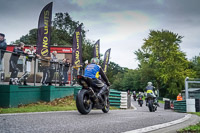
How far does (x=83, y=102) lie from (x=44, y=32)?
7.73 metres

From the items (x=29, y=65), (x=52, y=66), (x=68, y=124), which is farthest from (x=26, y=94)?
(x=68, y=124)

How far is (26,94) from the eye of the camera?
11352 millimetres

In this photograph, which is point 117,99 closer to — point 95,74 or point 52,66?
point 52,66

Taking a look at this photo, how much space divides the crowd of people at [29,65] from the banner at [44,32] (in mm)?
554

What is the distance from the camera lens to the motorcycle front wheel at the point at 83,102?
7.69 metres

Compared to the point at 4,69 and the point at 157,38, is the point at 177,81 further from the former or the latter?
the point at 4,69

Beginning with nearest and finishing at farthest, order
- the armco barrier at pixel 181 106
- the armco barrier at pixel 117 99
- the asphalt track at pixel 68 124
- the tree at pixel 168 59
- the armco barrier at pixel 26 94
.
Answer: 1. the asphalt track at pixel 68 124
2. the armco barrier at pixel 26 94
3. the armco barrier at pixel 117 99
4. the armco barrier at pixel 181 106
5. the tree at pixel 168 59

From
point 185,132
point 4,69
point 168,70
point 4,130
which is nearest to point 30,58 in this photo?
point 4,69

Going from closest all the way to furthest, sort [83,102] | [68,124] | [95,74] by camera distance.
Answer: [68,124] < [83,102] < [95,74]

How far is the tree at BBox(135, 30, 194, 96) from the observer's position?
160 ft

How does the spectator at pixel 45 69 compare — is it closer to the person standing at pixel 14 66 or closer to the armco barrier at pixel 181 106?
the person standing at pixel 14 66

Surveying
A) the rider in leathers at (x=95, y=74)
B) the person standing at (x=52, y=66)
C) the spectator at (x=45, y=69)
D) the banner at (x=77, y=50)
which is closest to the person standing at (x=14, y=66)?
the spectator at (x=45, y=69)

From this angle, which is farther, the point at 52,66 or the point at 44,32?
the point at 44,32

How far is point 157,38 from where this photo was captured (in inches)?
1973
